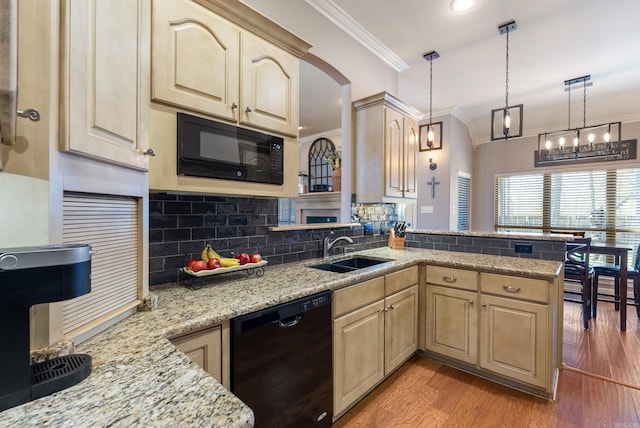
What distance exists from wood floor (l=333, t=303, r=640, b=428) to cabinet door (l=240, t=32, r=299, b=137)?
6.18 feet

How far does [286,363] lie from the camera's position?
1.35 meters

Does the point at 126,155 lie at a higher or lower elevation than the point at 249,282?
higher

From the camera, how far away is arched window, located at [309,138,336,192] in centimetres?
612

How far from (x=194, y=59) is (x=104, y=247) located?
0.96 meters

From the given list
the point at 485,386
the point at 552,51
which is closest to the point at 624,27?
the point at 552,51

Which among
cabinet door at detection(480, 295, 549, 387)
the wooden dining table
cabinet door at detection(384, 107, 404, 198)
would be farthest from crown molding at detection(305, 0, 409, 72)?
the wooden dining table

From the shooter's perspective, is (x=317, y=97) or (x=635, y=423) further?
(x=317, y=97)

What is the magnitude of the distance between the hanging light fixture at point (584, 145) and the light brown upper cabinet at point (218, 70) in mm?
4230

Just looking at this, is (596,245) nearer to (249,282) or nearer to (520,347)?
(520,347)

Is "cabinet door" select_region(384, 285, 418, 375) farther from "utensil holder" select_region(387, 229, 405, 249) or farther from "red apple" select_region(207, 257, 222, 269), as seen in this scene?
"red apple" select_region(207, 257, 222, 269)

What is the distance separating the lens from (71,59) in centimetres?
78

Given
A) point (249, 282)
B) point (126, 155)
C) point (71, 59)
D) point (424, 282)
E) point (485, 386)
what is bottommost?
point (485, 386)

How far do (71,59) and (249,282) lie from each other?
1.19 meters

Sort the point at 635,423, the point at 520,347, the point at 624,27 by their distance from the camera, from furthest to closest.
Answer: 1. the point at 624,27
2. the point at 520,347
3. the point at 635,423
